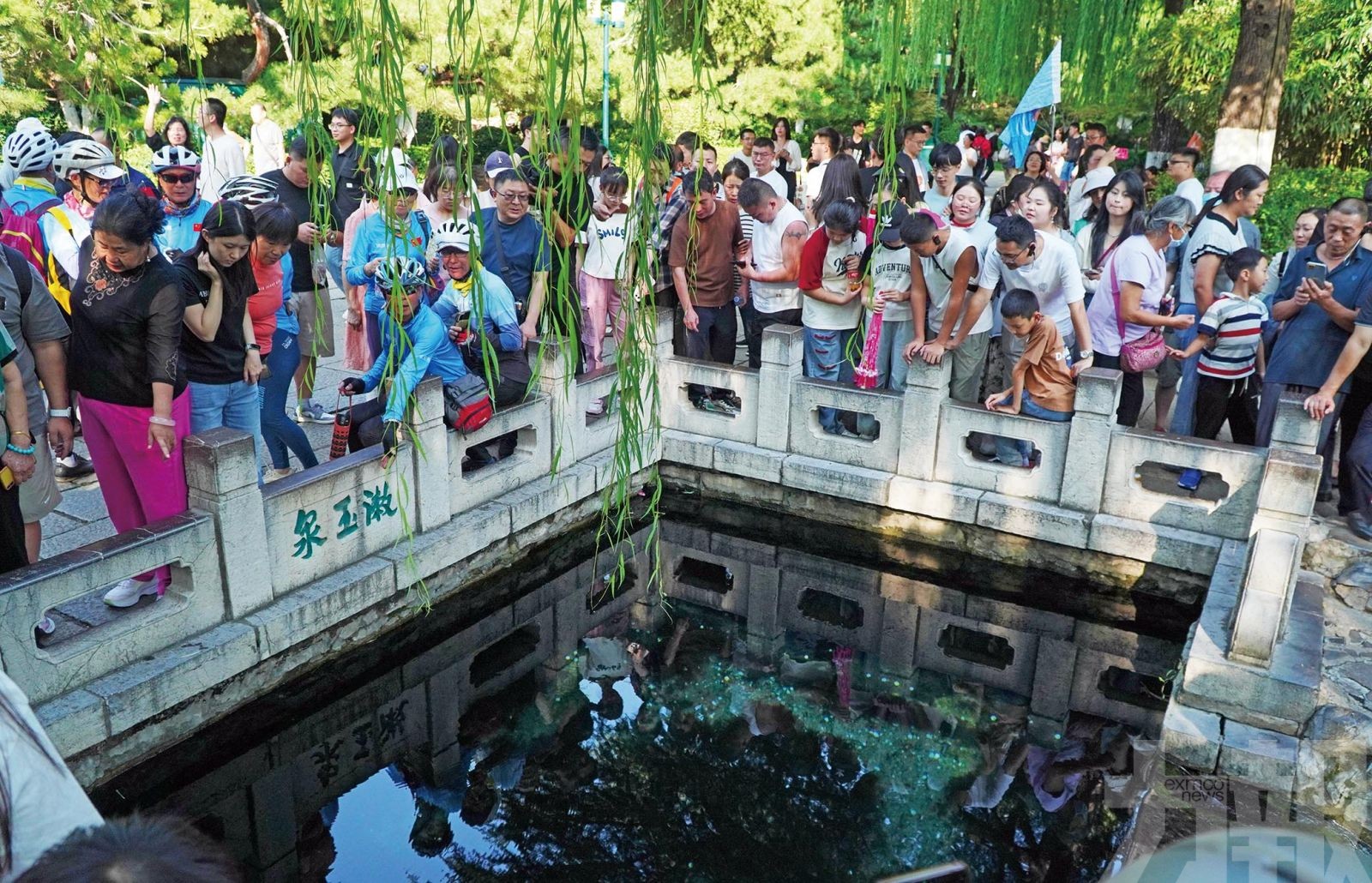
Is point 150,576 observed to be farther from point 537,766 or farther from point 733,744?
point 733,744

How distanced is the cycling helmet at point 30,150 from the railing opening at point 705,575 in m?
4.13

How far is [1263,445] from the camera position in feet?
20.4

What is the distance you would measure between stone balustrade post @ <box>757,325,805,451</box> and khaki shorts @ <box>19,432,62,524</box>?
397cm

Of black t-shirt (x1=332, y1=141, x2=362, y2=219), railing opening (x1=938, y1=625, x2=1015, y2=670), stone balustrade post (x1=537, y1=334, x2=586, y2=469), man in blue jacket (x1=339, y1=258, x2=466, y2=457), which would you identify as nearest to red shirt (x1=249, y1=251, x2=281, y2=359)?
man in blue jacket (x1=339, y1=258, x2=466, y2=457)

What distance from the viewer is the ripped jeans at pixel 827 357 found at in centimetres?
722

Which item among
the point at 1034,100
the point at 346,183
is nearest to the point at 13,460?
the point at 346,183

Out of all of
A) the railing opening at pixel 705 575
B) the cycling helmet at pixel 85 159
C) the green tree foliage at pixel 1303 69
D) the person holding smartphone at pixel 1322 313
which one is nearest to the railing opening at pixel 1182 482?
the person holding smartphone at pixel 1322 313

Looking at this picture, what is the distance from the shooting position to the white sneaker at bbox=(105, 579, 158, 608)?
16.0ft

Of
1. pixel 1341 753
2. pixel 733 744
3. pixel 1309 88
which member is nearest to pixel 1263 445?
pixel 1341 753

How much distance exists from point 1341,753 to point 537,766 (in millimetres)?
3337

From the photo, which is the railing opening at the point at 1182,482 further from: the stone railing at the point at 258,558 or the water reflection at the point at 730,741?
the stone railing at the point at 258,558

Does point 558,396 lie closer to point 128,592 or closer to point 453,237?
point 453,237

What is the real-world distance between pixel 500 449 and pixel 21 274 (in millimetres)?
2757

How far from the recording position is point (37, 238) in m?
5.67
